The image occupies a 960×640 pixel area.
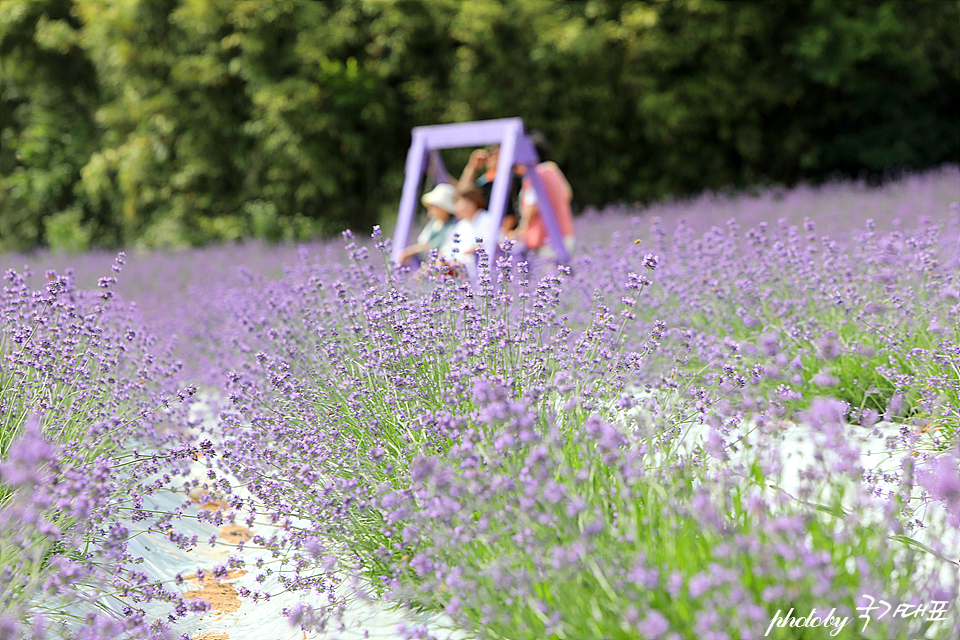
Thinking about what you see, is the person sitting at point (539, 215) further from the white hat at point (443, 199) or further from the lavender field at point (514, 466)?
the lavender field at point (514, 466)

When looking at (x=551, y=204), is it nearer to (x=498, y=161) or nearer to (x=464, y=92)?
(x=498, y=161)

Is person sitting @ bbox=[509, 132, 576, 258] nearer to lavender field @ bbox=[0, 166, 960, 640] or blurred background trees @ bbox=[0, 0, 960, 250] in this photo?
lavender field @ bbox=[0, 166, 960, 640]

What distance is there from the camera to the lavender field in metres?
1.44

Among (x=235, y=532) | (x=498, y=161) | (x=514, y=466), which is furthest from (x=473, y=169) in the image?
(x=514, y=466)

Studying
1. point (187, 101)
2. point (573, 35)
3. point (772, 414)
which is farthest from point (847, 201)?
point (187, 101)

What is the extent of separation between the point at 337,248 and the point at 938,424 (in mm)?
6809

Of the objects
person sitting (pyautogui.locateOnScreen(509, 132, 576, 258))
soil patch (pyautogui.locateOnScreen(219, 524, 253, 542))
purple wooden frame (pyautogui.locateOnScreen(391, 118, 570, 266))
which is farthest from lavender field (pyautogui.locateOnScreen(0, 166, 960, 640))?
person sitting (pyautogui.locateOnScreen(509, 132, 576, 258))

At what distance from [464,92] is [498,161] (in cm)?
567

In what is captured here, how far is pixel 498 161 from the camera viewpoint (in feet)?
18.1

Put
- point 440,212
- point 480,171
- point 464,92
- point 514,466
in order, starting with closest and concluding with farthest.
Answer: point 514,466
point 440,212
point 480,171
point 464,92

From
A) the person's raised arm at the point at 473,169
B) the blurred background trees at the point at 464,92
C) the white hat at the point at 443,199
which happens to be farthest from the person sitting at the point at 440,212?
the blurred background trees at the point at 464,92

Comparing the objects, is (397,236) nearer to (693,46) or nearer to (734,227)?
(734,227)

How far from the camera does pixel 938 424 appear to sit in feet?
8.48

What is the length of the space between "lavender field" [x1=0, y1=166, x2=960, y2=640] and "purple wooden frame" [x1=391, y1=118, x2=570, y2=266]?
1064 mm
